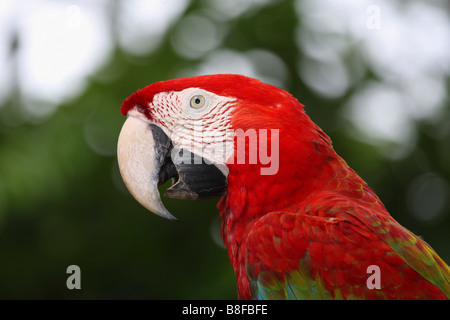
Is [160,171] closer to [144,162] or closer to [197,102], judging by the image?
[144,162]

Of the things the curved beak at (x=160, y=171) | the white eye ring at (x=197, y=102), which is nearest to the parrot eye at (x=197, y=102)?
the white eye ring at (x=197, y=102)

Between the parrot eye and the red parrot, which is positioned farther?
the parrot eye

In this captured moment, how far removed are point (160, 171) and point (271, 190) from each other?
1.05 feet

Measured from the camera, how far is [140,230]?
2.51 meters

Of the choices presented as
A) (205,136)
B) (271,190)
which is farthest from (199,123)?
(271,190)

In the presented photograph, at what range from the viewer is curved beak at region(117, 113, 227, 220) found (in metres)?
1.22

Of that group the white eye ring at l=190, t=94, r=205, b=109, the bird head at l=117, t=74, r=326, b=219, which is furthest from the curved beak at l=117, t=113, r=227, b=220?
the white eye ring at l=190, t=94, r=205, b=109

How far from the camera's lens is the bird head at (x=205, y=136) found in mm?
1191

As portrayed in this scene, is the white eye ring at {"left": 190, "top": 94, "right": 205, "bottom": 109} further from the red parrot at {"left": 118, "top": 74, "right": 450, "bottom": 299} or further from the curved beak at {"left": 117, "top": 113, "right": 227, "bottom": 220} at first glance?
the curved beak at {"left": 117, "top": 113, "right": 227, "bottom": 220}

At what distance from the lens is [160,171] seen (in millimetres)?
1250

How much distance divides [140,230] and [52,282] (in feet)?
1.85

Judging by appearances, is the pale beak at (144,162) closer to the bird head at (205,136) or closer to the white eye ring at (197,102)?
the bird head at (205,136)

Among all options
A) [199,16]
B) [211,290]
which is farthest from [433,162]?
[199,16]

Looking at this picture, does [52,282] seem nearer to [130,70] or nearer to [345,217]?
[130,70]
